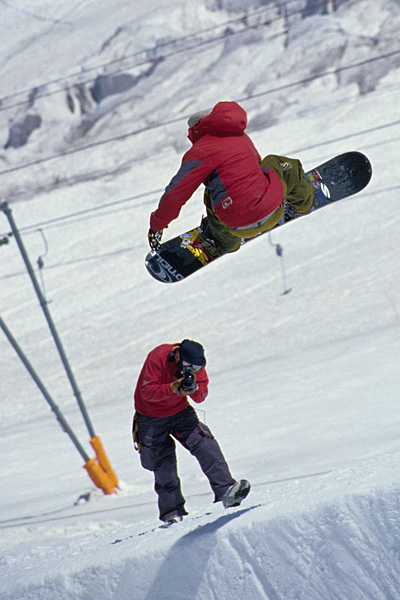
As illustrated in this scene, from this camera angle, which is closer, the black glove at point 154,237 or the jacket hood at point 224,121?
the jacket hood at point 224,121

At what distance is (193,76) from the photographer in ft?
167

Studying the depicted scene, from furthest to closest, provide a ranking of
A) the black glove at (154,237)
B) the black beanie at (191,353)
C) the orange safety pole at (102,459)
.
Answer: the orange safety pole at (102,459)
the black glove at (154,237)
the black beanie at (191,353)

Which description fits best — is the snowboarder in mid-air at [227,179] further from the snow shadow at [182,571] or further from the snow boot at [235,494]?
the snow shadow at [182,571]

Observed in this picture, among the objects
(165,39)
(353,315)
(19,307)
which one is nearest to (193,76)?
(165,39)

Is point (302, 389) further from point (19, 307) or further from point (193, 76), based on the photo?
point (193, 76)

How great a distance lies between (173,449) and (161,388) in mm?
725

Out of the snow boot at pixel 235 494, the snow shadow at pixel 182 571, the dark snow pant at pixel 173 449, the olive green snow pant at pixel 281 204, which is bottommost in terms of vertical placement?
the snow shadow at pixel 182 571

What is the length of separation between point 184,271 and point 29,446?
46.0 ft

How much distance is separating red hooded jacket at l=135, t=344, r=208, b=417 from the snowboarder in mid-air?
3.26ft

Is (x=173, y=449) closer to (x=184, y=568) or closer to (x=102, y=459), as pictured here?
(x=184, y=568)

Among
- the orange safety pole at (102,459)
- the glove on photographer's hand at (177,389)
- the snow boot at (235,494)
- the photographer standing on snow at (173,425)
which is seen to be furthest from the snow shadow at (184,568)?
the orange safety pole at (102,459)

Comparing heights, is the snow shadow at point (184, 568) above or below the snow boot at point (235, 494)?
below

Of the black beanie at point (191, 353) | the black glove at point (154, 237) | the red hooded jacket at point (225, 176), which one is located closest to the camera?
the red hooded jacket at point (225, 176)

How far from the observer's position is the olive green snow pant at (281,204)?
5387 mm
